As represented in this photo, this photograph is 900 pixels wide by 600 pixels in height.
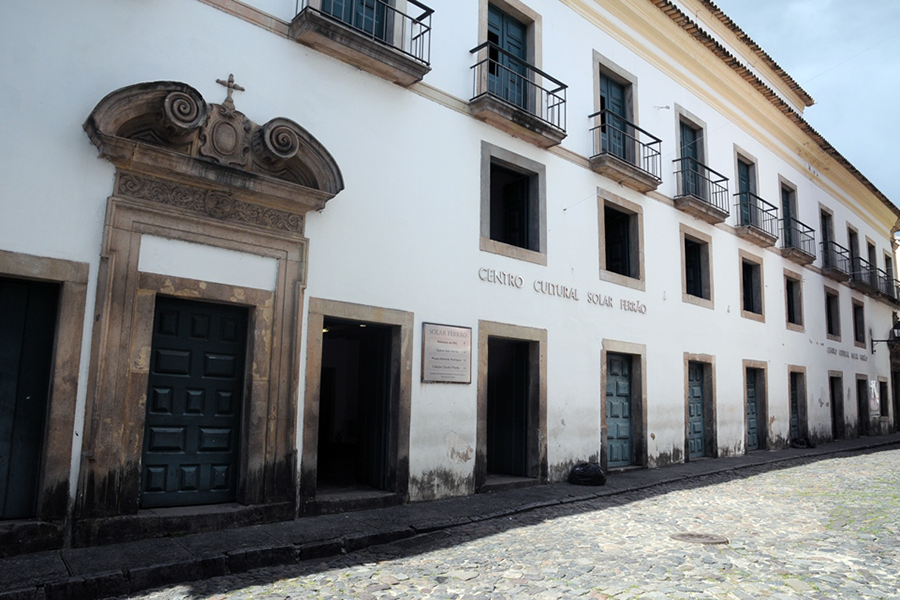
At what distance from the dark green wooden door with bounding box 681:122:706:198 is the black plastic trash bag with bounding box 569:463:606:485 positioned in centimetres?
623

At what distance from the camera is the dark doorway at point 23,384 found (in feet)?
18.1

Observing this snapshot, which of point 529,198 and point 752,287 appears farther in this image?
point 752,287

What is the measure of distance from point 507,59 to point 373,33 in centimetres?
281

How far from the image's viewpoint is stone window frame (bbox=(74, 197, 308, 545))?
18.9 ft

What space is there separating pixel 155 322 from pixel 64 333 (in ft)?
2.84

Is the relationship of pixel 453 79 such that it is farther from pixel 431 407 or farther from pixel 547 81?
pixel 431 407

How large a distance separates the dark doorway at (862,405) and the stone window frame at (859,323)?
4.12ft

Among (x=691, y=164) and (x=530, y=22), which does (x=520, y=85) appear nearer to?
(x=530, y=22)

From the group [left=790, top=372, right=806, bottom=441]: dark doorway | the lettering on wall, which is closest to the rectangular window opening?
[left=790, top=372, right=806, bottom=441]: dark doorway

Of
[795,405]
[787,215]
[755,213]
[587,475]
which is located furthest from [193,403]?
[787,215]

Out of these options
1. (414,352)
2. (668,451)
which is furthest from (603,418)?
(414,352)

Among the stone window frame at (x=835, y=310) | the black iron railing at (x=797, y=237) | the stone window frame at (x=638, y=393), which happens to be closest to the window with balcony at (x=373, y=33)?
the stone window frame at (x=638, y=393)

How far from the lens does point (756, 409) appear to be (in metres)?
15.8

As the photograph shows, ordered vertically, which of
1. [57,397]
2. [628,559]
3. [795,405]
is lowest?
[628,559]
